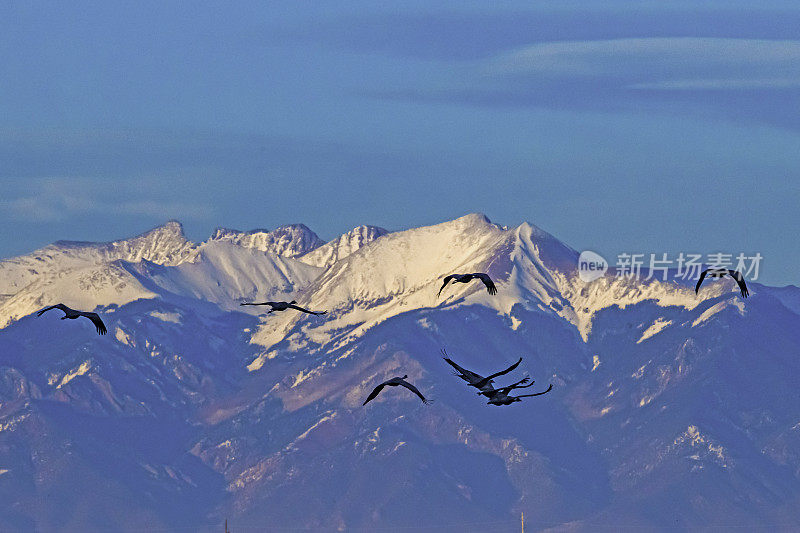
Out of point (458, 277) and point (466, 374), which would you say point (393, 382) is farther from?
point (458, 277)

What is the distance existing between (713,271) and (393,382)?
67.7 feet

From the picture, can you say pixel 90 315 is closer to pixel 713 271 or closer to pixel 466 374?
pixel 466 374

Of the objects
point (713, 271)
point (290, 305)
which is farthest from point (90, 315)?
point (713, 271)

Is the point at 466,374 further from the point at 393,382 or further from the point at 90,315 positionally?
the point at 90,315

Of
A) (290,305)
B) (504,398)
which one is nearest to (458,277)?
(290,305)

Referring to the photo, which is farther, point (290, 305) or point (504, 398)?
point (290, 305)

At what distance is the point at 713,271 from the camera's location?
123000mm

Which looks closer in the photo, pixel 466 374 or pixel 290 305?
pixel 466 374

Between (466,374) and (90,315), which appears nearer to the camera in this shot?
(466,374)

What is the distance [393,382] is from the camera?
370 feet

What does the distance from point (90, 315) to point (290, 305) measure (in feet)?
38.1

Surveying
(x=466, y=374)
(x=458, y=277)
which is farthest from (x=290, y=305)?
Answer: (x=466, y=374)

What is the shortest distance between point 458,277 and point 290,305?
9332 millimetres

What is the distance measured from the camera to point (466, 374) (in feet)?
362
